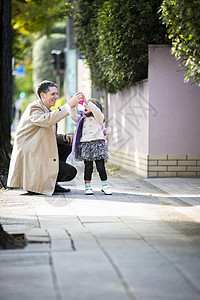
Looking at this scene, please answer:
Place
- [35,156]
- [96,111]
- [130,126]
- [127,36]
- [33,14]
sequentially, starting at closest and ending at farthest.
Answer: [35,156] < [96,111] < [127,36] < [130,126] < [33,14]

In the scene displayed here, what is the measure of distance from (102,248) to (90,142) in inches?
162

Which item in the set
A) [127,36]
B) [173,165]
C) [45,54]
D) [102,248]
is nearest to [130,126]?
[173,165]

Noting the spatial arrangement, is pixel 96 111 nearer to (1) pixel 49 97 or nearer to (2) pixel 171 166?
(1) pixel 49 97

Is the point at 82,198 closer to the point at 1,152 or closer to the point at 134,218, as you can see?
the point at 134,218

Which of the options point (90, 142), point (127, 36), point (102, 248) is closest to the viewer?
point (102, 248)

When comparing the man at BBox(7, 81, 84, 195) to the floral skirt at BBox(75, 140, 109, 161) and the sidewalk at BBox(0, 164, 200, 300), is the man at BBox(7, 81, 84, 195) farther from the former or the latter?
the floral skirt at BBox(75, 140, 109, 161)

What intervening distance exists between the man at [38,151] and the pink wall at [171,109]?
3.08 meters

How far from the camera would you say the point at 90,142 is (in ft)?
29.3

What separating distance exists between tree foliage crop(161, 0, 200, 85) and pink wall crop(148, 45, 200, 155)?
3881 millimetres

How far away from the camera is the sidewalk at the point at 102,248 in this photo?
3.80 meters

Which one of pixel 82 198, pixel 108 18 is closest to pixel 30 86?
pixel 108 18

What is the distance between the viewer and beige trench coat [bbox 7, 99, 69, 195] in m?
8.62

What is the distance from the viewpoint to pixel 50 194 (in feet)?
28.2

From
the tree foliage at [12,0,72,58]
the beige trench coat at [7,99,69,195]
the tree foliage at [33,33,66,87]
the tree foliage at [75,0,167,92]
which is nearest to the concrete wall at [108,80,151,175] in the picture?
the tree foliage at [75,0,167,92]
